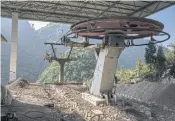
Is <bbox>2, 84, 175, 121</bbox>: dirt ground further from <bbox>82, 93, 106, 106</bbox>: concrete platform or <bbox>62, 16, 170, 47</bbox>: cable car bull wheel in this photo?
<bbox>62, 16, 170, 47</bbox>: cable car bull wheel

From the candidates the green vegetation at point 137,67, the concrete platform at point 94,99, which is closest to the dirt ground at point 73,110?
the concrete platform at point 94,99

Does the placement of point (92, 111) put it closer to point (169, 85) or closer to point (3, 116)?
point (3, 116)

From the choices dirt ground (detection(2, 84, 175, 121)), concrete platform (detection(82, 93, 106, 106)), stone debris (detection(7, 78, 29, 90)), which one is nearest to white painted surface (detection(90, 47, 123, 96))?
concrete platform (detection(82, 93, 106, 106))

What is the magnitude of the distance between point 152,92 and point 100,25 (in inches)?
218

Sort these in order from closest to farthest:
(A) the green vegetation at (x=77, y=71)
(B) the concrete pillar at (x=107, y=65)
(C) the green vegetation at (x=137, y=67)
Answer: (B) the concrete pillar at (x=107, y=65)
(C) the green vegetation at (x=137, y=67)
(A) the green vegetation at (x=77, y=71)

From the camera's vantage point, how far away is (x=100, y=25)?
998 centimetres

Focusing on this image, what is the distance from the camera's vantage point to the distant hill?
43812mm

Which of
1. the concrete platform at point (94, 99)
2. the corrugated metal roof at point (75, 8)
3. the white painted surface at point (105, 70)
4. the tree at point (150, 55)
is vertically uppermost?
the corrugated metal roof at point (75, 8)

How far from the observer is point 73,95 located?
1205 cm

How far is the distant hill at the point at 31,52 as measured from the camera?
144 ft

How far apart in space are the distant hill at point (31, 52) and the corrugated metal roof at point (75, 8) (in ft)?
53.6

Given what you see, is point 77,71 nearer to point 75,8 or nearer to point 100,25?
point 75,8

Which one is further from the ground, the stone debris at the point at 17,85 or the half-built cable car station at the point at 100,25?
the half-built cable car station at the point at 100,25

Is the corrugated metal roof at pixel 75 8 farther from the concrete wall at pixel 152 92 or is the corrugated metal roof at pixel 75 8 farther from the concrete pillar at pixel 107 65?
the concrete pillar at pixel 107 65
